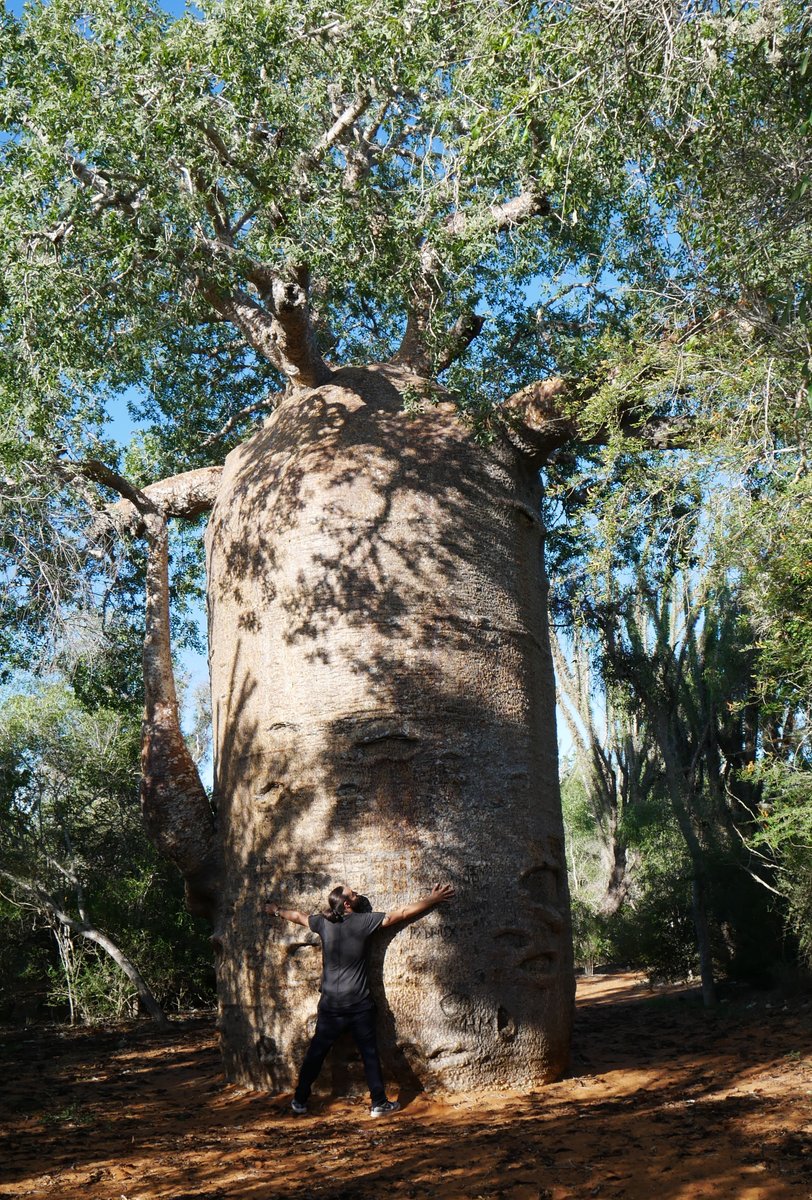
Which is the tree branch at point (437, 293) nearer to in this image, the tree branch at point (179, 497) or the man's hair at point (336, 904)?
the tree branch at point (179, 497)

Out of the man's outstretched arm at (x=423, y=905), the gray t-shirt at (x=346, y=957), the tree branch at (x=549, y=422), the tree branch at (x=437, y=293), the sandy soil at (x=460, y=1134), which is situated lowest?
the sandy soil at (x=460, y=1134)

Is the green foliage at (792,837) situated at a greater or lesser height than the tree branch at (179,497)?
lesser

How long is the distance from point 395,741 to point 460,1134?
2041mm

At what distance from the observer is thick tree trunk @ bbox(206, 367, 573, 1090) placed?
18.7 ft

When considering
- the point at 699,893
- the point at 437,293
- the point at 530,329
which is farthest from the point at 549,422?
the point at 699,893

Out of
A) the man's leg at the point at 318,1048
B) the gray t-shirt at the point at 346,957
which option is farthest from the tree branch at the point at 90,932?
the gray t-shirt at the point at 346,957

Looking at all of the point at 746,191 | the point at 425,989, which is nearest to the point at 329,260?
the point at 746,191

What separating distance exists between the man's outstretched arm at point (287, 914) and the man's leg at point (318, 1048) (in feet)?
1.71

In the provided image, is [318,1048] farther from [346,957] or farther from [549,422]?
[549,422]

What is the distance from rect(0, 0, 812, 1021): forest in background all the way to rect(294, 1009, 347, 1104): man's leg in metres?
3.01

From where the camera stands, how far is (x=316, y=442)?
6.83 meters

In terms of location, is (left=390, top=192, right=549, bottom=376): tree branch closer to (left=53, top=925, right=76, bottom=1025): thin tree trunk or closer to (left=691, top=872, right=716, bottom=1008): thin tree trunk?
(left=691, top=872, right=716, bottom=1008): thin tree trunk

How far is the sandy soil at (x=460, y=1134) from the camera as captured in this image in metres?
4.09

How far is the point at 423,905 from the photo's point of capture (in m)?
5.66
